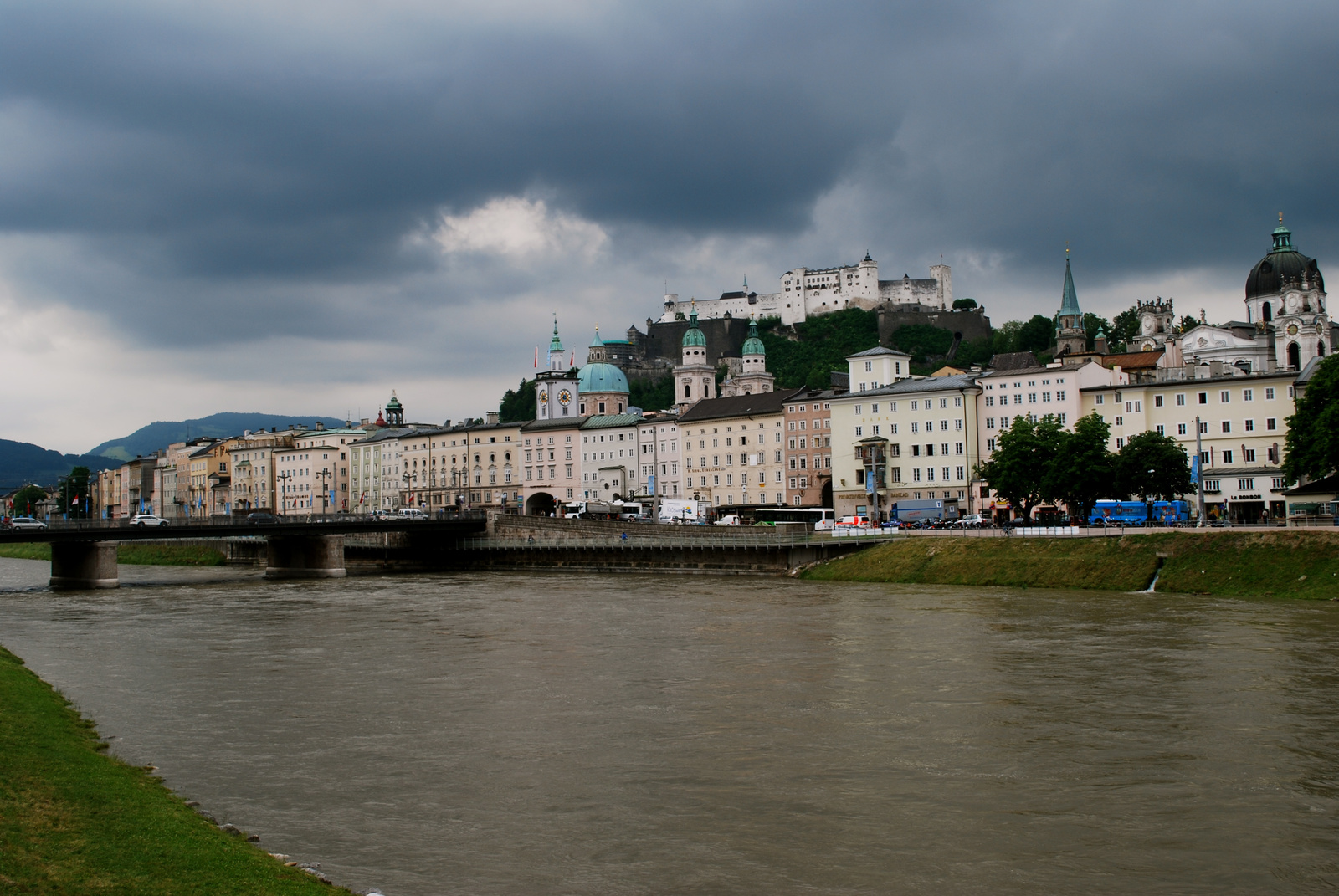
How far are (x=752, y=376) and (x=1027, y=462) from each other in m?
94.9

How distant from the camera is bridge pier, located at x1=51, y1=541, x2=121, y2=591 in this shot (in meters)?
71.5

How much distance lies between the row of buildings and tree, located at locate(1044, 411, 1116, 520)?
6.29 metres

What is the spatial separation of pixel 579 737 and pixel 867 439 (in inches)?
2989

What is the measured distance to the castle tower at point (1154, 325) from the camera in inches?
5084

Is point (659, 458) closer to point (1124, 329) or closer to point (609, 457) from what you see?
point (609, 457)

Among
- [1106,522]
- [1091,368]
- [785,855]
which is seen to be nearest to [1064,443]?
[1106,522]

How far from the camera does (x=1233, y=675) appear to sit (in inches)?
1099

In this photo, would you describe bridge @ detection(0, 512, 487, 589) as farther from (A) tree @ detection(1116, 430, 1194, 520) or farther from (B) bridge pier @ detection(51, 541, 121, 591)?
(A) tree @ detection(1116, 430, 1194, 520)

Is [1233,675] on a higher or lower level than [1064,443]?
lower

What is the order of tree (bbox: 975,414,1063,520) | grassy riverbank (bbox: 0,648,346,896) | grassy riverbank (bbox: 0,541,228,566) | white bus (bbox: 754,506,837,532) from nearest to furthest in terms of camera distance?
grassy riverbank (bbox: 0,648,346,896) < tree (bbox: 975,414,1063,520) < white bus (bbox: 754,506,837,532) < grassy riverbank (bbox: 0,541,228,566)

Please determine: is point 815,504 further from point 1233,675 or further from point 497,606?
point 1233,675

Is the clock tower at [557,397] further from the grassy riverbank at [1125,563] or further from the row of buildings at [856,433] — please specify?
the grassy riverbank at [1125,563]

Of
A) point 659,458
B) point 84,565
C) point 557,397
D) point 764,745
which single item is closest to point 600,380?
point 557,397

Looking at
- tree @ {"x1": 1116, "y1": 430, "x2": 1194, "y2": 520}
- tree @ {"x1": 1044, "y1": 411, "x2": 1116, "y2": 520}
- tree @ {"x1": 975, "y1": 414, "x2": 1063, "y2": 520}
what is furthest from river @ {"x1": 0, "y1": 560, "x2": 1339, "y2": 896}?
tree @ {"x1": 1116, "y1": 430, "x2": 1194, "y2": 520}
